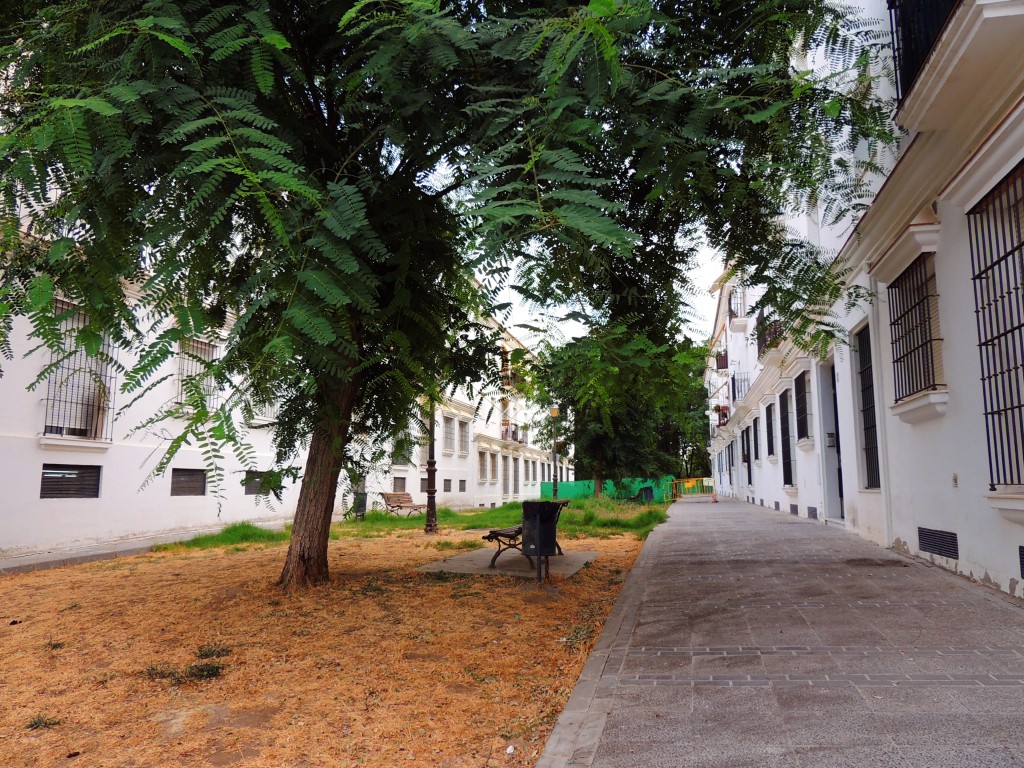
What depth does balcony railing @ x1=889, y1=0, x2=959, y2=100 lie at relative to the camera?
20.4 feet

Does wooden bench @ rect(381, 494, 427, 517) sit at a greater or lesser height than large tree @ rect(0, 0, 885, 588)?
lesser

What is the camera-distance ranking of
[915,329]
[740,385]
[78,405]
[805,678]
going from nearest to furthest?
[805,678]
[915,329]
[78,405]
[740,385]

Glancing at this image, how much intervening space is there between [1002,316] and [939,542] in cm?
295

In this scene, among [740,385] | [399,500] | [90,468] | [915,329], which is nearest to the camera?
[915,329]

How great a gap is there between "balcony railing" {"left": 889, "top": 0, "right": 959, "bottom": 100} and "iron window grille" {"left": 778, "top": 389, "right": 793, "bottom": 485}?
37.7 feet

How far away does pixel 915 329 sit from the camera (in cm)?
752

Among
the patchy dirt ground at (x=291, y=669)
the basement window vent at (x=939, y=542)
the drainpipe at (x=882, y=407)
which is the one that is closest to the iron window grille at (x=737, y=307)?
the drainpipe at (x=882, y=407)

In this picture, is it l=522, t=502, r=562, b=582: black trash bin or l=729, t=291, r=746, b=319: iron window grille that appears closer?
l=522, t=502, r=562, b=582: black trash bin

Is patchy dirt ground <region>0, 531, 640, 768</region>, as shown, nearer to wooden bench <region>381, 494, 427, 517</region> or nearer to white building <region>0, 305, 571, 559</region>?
white building <region>0, 305, 571, 559</region>

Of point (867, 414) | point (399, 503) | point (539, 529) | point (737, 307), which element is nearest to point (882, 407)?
Result: point (867, 414)

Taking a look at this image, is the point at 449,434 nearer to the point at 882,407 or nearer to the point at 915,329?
the point at 882,407

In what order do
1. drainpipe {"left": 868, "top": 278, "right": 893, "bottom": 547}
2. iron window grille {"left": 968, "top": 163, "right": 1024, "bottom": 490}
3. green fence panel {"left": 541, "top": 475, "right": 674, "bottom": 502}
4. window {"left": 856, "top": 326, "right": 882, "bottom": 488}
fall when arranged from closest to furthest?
iron window grille {"left": 968, "top": 163, "right": 1024, "bottom": 490}
drainpipe {"left": 868, "top": 278, "right": 893, "bottom": 547}
window {"left": 856, "top": 326, "right": 882, "bottom": 488}
green fence panel {"left": 541, "top": 475, "right": 674, "bottom": 502}

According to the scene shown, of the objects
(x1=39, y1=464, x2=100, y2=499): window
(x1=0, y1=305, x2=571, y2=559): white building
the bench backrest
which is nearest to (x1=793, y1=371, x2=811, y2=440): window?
(x1=0, y1=305, x2=571, y2=559): white building

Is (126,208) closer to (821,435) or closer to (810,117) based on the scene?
(810,117)
